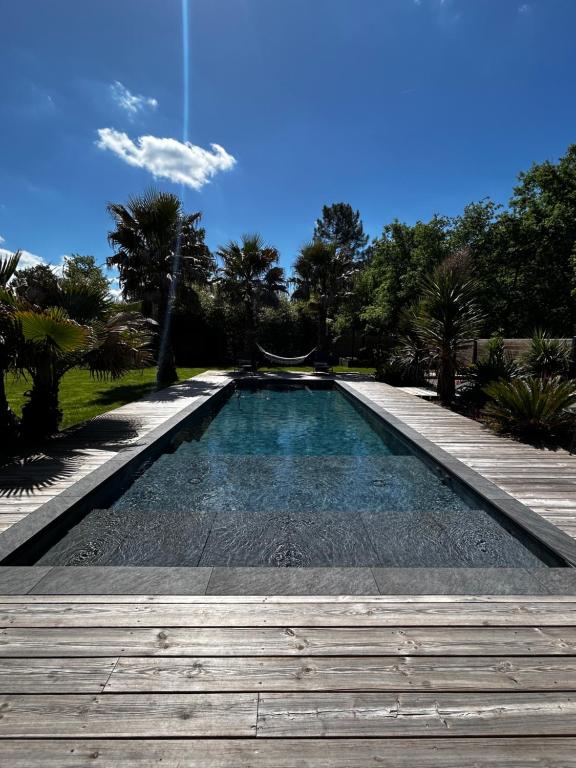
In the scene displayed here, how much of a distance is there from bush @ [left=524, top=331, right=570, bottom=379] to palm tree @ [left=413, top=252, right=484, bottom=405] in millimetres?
1450

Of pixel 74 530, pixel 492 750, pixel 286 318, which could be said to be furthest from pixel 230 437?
pixel 286 318

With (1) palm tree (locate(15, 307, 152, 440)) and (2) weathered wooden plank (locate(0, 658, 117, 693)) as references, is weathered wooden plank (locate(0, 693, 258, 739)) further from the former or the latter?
(1) palm tree (locate(15, 307, 152, 440))

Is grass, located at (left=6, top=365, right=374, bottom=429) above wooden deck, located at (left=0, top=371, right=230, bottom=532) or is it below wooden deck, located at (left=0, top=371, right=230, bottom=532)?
above

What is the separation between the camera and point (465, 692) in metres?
1.43

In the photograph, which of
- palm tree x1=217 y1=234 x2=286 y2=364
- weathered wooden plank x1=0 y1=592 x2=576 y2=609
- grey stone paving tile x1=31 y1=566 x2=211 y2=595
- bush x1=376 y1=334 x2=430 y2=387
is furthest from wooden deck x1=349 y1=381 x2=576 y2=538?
palm tree x1=217 y1=234 x2=286 y2=364

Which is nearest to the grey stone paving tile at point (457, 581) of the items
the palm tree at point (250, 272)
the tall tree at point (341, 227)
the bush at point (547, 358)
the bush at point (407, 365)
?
the bush at point (547, 358)

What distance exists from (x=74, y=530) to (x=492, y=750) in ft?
9.35

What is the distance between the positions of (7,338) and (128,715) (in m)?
4.58

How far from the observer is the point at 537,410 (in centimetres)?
532

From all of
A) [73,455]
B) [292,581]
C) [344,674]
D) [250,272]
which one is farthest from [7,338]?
[250,272]

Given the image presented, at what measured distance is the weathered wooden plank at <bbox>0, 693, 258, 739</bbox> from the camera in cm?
127

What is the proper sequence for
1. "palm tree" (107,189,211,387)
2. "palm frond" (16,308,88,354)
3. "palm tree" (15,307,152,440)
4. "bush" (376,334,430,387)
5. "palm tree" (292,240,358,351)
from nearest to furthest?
"palm frond" (16,308,88,354), "palm tree" (15,307,152,440), "palm tree" (107,189,211,387), "bush" (376,334,430,387), "palm tree" (292,240,358,351)

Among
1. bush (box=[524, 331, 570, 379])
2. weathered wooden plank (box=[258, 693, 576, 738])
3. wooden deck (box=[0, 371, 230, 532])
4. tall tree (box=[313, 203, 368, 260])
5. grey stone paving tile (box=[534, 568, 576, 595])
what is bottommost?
grey stone paving tile (box=[534, 568, 576, 595])

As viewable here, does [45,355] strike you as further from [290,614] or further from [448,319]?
[448,319]
